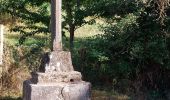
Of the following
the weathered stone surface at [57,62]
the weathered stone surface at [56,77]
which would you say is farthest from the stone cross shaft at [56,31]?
the weathered stone surface at [56,77]

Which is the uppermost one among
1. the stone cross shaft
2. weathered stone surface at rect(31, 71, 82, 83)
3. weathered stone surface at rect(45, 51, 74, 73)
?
the stone cross shaft

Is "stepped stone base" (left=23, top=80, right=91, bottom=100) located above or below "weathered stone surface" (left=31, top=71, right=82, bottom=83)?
below

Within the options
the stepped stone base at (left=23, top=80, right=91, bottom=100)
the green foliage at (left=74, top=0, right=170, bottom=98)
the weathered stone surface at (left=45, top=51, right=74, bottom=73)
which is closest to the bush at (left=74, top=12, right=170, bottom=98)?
the green foliage at (left=74, top=0, right=170, bottom=98)

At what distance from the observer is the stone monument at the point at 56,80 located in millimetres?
7117

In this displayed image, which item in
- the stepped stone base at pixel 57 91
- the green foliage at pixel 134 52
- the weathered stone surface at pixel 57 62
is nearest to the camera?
the stepped stone base at pixel 57 91

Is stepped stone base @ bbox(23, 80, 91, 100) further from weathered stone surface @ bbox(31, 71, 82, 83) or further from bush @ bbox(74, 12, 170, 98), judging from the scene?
bush @ bbox(74, 12, 170, 98)

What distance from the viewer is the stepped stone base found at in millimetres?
7105

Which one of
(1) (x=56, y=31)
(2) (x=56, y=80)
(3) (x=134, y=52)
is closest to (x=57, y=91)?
(2) (x=56, y=80)

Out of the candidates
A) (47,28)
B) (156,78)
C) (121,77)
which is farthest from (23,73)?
(156,78)

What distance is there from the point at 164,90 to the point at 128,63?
101 centimetres

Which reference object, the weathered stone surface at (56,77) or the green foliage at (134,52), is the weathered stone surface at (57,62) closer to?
the weathered stone surface at (56,77)

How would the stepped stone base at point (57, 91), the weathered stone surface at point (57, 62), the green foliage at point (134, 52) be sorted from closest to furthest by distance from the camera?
the stepped stone base at point (57, 91), the weathered stone surface at point (57, 62), the green foliage at point (134, 52)

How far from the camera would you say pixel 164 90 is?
11.1 m

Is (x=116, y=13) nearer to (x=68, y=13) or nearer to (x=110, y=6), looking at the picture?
(x=110, y=6)
